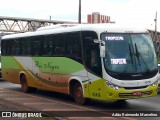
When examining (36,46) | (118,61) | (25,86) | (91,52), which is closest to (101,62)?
(118,61)

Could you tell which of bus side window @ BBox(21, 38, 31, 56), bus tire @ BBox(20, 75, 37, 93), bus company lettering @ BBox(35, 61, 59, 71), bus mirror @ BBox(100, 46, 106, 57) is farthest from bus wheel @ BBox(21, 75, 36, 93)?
bus mirror @ BBox(100, 46, 106, 57)

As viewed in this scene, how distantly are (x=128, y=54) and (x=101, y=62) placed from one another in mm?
A: 892

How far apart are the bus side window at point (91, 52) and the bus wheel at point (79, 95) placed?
1032mm

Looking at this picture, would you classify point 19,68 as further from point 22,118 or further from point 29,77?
point 22,118

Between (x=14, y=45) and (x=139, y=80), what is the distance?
29.1 ft

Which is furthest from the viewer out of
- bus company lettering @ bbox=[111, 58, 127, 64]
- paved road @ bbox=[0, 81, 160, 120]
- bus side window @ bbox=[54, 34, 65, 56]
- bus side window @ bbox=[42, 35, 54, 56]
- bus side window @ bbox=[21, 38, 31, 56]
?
bus side window @ bbox=[21, 38, 31, 56]

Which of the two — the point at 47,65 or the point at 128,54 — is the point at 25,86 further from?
the point at 128,54

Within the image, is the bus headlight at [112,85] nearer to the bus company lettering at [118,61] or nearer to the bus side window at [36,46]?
the bus company lettering at [118,61]

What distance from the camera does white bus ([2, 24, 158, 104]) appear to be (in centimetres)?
1355

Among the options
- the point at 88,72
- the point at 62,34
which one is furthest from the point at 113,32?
the point at 62,34

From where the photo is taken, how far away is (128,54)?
546 inches

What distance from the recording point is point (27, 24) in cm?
8400

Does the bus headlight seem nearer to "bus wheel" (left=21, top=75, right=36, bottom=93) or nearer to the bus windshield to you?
the bus windshield

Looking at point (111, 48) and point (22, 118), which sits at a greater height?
point (111, 48)
